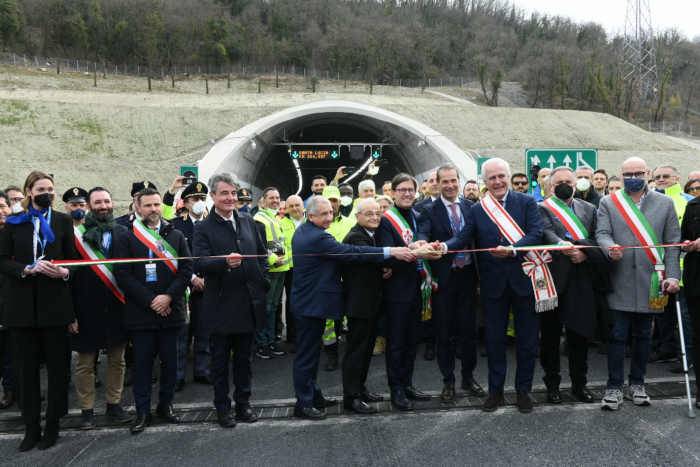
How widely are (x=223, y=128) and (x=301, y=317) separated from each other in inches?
1215

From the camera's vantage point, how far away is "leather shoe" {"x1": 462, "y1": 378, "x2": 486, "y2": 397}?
545 centimetres

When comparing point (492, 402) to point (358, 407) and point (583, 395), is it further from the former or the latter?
point (358, 407)

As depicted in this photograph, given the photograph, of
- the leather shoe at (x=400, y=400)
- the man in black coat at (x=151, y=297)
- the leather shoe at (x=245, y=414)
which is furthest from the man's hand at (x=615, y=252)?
the man in black coat at (x=151, y=297)

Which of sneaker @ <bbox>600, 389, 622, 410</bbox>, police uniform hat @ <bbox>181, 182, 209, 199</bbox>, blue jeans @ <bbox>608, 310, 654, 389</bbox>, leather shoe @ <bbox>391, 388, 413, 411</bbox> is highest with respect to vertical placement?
police uniform hat @ <bbox>181, 182, 209, 199</bbox>

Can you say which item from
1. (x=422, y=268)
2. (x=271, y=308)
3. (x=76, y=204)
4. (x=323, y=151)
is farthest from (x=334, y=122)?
(x=422, y=268)

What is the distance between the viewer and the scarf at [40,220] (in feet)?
15.2

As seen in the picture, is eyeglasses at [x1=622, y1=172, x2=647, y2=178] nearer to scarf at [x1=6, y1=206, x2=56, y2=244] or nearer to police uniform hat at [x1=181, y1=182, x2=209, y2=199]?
police uniform hat at [x1=181, y1=182, x2=209, y2=199]

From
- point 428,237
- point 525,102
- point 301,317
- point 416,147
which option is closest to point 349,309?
point 301,317

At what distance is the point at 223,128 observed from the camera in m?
34.0

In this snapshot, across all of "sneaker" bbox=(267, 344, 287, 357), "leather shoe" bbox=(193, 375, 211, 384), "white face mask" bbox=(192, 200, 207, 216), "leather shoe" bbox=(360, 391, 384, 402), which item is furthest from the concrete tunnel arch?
"leather shoe" bbox=(360, 391, 384, 402)

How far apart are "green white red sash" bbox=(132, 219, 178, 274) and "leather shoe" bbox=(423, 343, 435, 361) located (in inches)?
139

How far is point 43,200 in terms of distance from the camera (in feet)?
15.3

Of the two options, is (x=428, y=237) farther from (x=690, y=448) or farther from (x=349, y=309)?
(x=690, y=448)

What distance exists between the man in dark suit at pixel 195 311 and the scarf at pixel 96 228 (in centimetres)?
96
